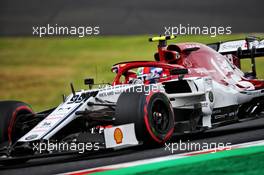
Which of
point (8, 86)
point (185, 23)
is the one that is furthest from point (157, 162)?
point (185, 23)

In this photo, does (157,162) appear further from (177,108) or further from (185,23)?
(185,23)

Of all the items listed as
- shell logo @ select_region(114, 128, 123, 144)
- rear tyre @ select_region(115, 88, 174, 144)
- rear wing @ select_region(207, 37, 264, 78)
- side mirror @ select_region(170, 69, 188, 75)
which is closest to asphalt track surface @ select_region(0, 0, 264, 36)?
rear wing @ select_region(207, 37, 264, 78)

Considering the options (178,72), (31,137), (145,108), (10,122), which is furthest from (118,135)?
(10,122)

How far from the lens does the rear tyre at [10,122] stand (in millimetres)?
7316

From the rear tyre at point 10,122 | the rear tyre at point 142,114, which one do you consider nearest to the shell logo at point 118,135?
the rear tyre at point 142,114

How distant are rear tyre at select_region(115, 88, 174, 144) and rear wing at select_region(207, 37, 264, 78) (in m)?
3.07

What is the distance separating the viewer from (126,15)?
984 centimetres

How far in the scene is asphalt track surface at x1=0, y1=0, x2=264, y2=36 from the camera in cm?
873

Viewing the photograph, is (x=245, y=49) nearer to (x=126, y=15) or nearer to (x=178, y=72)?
(x=126, y=15)

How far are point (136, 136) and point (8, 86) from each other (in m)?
2.71

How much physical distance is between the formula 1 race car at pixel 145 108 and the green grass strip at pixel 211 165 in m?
0.90

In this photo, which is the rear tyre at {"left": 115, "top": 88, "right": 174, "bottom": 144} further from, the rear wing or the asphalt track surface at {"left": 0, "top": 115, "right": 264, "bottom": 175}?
the rear wing

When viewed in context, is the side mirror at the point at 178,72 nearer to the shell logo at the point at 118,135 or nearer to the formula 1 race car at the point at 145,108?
the formula 1 race car at the point at 145,108

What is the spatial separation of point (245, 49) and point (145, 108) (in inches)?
146
